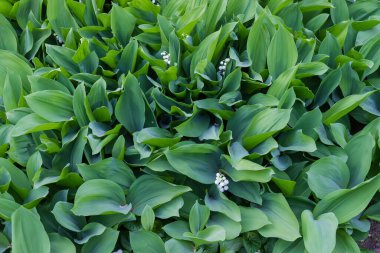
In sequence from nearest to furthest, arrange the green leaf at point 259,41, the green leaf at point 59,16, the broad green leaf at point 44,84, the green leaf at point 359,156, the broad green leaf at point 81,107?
1. the green leaf at point 359,156
2. the broad green leaf at point 81,107
3. the broad green leaf at point 44,84
4. the green leaf at point 259,41
5. the green leaf at point 59,16

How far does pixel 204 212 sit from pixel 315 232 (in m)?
0.52

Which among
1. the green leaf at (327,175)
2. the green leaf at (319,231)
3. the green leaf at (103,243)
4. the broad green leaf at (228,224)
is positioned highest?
the green leaf at (327,175)

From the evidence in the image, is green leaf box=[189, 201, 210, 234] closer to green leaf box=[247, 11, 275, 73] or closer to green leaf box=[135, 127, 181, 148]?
green leaf box=[135, 127, 181, 148]

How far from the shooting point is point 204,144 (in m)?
2.58

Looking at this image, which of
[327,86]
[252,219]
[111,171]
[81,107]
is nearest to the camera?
[252,219]

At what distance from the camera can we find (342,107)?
279cm

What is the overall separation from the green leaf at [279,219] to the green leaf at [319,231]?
5cm

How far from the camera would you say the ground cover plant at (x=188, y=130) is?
246 centimetres

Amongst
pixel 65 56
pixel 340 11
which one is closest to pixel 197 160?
pixel 65 56

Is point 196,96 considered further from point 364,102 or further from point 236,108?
point 364,102

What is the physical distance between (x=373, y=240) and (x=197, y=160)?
110 centimetres

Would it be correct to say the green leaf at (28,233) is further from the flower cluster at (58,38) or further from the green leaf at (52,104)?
the flower cluster at (58,38)

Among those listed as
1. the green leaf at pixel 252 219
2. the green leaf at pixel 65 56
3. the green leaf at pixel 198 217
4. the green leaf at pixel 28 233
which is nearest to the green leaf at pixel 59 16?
the green leaf at pixel 65 56

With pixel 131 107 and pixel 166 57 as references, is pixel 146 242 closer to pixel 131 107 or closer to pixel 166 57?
pixel 131 107
